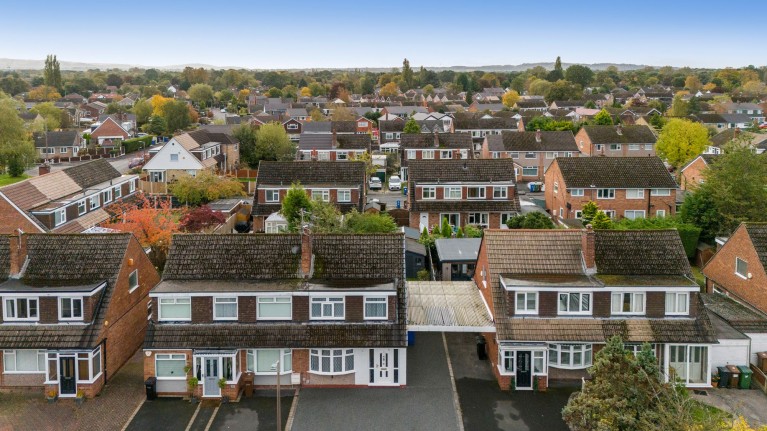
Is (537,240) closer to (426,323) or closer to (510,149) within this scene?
(426,323)

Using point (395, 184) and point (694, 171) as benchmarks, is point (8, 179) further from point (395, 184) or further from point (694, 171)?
point (694, 171)

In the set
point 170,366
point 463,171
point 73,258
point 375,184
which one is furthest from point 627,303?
point 375,184

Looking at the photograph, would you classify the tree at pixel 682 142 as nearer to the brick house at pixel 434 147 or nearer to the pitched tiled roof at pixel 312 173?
the brick house at pixel 434 147

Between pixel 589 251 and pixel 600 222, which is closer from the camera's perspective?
pixel 589 251

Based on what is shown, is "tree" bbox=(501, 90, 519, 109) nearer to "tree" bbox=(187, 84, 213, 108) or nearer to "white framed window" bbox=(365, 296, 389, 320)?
"tree" bbox=(187, 84, 213, 108)

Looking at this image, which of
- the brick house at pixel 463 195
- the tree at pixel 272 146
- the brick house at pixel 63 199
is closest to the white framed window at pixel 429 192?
the brick house at pixel 463 195

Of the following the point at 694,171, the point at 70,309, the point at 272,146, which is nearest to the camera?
the point at 70,309

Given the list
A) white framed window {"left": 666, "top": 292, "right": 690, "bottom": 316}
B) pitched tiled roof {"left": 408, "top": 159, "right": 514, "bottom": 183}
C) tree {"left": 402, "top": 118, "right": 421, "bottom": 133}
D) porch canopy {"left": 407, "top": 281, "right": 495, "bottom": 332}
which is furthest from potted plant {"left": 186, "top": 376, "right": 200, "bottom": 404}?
tree {"left": 402, "top": 118, "right": 421, "bottom": 133}
